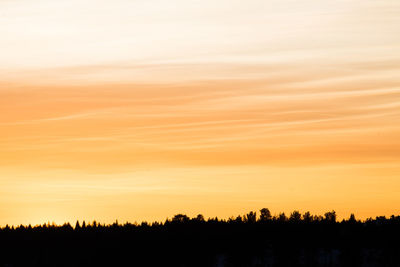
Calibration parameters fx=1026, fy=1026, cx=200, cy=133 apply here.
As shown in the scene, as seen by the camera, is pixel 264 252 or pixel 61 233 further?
pixel 61 233

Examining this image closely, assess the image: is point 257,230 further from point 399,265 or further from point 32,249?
point 32,249

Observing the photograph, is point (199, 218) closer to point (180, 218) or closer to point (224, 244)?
point (180, 218)

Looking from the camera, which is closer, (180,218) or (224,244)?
(224,244)

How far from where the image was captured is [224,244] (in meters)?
120

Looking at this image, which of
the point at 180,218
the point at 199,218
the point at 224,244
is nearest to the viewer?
the point at 224,244

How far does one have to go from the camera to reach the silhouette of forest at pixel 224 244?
387 feet

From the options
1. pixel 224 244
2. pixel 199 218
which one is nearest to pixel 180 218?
pixel 199 218

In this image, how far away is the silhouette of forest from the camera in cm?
11806

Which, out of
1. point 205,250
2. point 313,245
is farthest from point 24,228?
point 313,245

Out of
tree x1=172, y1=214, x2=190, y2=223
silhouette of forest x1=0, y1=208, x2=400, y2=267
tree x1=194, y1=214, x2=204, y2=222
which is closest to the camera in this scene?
silhouette of forest x1=0, y1=208, x2=400, y2=267

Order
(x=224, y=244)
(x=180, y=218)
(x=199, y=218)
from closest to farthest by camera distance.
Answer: (x=224, y=244), (x=199, y=218), (x=180, y=218)

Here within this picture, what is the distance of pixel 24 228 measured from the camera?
5591 inches

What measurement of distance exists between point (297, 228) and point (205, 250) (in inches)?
446

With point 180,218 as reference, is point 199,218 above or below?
below
